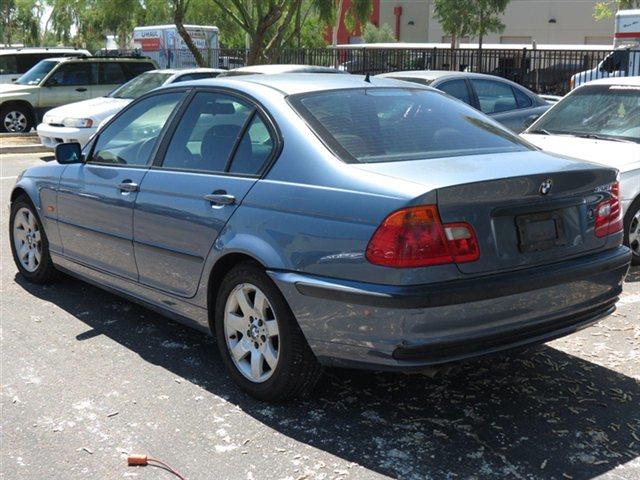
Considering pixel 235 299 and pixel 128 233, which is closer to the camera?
pixel 235 299

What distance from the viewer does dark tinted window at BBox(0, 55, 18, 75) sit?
75.5 ft

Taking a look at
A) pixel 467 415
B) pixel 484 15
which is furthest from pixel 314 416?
pixel 484 15

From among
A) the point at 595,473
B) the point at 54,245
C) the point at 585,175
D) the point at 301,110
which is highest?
the point at 301,110

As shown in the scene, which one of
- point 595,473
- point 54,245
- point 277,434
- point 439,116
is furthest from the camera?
point 54,245

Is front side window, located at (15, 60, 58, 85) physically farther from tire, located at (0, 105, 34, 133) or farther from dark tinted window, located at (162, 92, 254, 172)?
dark tinted window, located at (162, 92, 254, 172)

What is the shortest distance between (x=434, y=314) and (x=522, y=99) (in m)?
8.46

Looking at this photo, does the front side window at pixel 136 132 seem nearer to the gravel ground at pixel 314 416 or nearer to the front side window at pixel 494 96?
the gravel ground at pixel 314 416

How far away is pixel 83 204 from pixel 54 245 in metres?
0.65

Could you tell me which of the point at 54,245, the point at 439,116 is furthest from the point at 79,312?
the point at 439,116

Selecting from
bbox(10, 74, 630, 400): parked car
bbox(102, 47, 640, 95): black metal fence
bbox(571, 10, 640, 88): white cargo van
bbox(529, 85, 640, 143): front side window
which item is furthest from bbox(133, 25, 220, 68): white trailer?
bbox(10, 74, 630, 400): parked car

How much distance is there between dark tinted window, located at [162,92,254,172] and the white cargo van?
1567cm

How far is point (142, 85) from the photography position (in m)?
15.7

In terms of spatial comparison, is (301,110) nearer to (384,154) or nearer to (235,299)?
(384,154)

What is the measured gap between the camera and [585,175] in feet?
14.0
